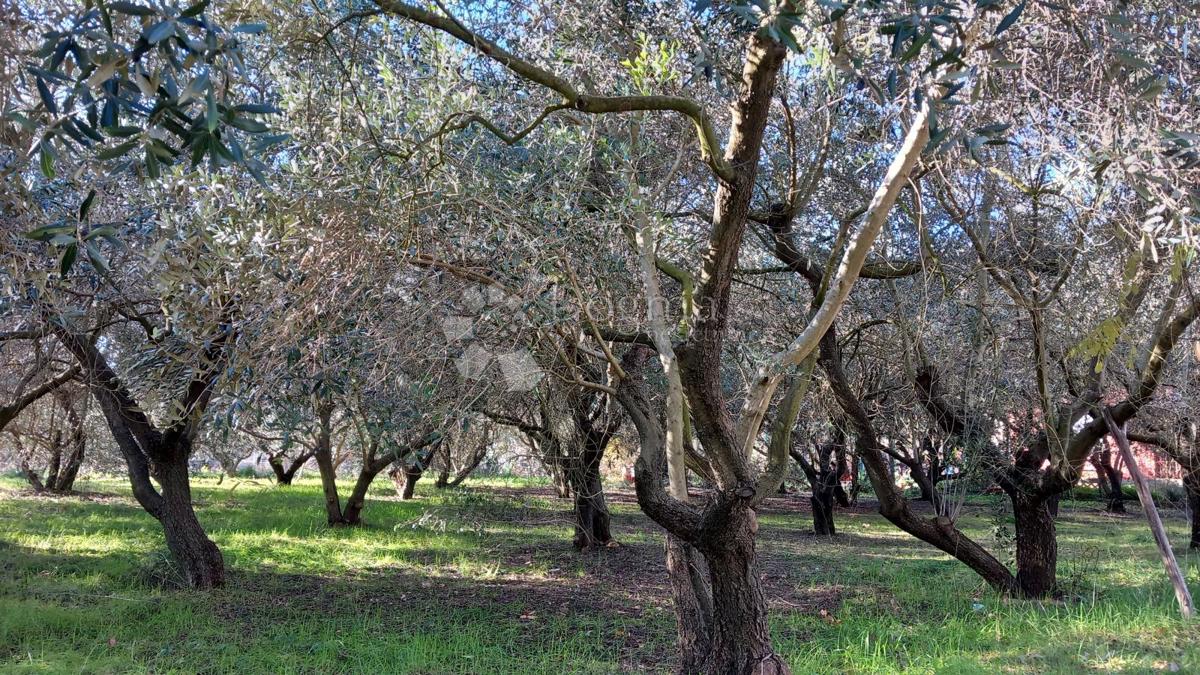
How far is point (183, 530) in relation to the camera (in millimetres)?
9953

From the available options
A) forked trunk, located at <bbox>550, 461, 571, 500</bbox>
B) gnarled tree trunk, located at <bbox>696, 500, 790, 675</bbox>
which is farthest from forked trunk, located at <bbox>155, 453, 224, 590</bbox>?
gnarled tree trunk, located at <bbox>696, 500, 790, 675</bbox>

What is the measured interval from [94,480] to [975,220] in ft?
96.8

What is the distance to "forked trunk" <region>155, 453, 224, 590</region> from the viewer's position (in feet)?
32.3

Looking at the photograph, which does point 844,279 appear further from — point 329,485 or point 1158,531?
point 329,485

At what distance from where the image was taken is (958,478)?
9188mm

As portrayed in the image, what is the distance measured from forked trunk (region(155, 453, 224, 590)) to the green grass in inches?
11.7

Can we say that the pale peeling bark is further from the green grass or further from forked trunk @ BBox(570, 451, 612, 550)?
forked trunk @ BBox(570, 451, 612, 550)

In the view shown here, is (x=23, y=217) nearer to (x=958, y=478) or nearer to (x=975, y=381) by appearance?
(x=975, y=381)

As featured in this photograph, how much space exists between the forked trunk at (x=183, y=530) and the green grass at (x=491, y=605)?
0.97ft

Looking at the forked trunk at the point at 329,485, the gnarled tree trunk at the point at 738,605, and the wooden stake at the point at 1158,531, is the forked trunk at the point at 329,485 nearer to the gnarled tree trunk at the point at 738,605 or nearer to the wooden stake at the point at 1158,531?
the gnarled tree trunk at the point at 738,605

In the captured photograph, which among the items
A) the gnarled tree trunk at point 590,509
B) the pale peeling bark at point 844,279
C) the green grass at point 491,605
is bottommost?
the green grass at point 491,605

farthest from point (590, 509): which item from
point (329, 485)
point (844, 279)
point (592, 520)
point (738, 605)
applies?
point (844, 279)

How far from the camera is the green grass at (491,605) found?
21.7 feet

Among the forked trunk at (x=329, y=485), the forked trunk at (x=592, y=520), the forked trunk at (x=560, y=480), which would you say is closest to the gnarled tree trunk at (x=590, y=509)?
the forked trunk at (x=592, y=520)
